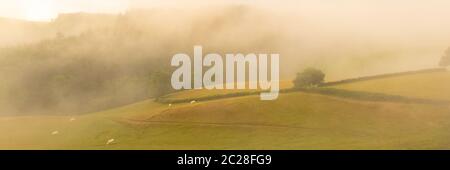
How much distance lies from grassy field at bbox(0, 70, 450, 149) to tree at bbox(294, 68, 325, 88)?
21.7 inches

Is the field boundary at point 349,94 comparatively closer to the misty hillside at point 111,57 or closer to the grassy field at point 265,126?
the grassy field at point 265,126

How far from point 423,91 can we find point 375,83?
2242 millimetres

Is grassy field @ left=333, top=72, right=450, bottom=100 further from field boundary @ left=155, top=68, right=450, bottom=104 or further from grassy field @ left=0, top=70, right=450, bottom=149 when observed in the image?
field boundary @ left=155, top=68, right=450, bottom=104

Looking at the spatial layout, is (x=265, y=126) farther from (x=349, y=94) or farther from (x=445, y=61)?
(x=445, y=61)

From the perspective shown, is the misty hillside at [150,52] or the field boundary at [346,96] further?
the misty hillside at [150,52]

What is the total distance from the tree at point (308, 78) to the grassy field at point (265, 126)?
551 millimetres

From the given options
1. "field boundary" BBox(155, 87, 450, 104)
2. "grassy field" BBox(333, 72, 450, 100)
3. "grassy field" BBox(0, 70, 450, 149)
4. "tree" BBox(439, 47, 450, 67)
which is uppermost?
"tree" BBox(439, 47, 450, 67)

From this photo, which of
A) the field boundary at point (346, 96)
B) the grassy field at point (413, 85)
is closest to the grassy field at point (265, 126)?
the grassy field at point (413, 85)

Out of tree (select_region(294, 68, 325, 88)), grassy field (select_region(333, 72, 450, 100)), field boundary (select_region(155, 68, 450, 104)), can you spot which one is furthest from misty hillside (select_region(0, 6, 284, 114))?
grassy field (select_region(333, 72, 450, 100))

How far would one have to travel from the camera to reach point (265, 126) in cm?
2242

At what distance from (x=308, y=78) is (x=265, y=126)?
361cm

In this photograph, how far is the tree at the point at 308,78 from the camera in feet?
78.6

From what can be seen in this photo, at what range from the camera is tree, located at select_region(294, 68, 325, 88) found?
78.6 feet
